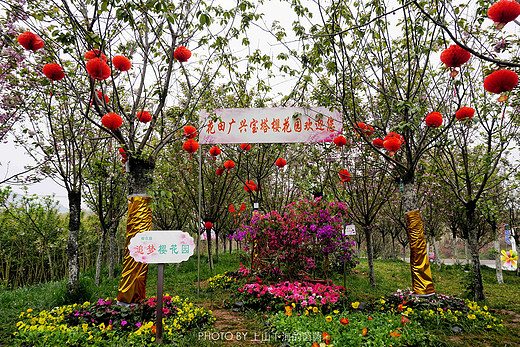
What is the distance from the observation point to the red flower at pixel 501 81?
2.34m

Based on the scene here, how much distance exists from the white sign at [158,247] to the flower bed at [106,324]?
0.97 m

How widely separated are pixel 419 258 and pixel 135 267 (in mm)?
5237

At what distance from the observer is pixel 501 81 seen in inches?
94.2

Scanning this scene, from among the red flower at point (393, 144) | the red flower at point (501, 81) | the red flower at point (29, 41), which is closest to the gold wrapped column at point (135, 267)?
the red flower at point (29, 41)

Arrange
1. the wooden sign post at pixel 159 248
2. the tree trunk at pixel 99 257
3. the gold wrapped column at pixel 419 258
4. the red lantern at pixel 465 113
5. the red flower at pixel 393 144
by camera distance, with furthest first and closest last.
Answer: the tree trunk at pixel 99 257
the gold wrapped column at pixel 419 258
the red flower at pixel 393 144
the wooden sign post at pixel 159 248
the red lantern at pixel 465 113

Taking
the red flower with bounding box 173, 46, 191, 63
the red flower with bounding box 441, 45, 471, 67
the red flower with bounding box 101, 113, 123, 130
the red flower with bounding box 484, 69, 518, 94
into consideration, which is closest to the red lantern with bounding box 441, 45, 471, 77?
the red flower with bounding box 441, 45, 471, 67

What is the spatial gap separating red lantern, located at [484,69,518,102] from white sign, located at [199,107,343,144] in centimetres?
319

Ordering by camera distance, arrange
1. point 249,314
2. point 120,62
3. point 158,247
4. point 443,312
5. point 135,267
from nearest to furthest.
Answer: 1. point 120,62
2. point 158,247
3. point 443,312
4. point 135,267
5. point 249,314

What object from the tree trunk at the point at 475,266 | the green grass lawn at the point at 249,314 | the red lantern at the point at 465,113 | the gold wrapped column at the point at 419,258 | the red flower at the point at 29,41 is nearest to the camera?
the red flower at the point at 29,41

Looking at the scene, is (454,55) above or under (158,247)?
above

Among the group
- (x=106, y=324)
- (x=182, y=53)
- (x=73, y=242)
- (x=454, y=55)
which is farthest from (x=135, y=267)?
(x=454, y=55)

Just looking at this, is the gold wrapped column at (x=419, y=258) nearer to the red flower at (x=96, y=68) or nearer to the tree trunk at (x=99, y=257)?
the red flower at (x=96, y=68)

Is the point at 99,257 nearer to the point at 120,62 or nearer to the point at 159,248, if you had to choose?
the point at 159,248

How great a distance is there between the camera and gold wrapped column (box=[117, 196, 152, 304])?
4383 millimetres
